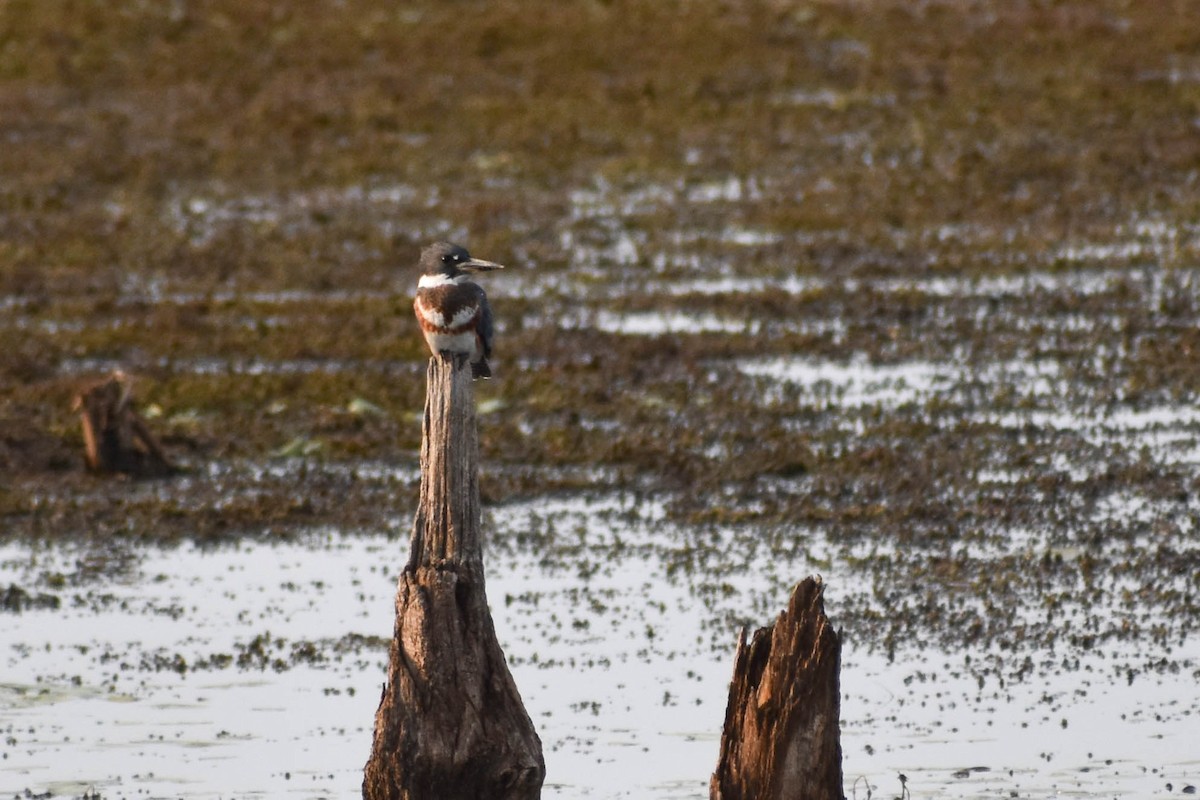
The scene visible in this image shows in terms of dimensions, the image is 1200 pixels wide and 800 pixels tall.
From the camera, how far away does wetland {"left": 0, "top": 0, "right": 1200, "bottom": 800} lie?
11516 mm

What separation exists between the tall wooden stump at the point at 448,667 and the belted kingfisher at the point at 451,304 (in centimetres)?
50

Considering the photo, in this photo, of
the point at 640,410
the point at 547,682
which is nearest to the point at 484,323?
the point at 547,682

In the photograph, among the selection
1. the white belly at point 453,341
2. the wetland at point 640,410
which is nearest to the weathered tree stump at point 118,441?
the wetland at point 640,410

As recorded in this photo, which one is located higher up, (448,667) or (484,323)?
(484,323)

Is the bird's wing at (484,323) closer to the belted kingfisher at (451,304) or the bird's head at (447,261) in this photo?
the belted kingfisher at (451,304)

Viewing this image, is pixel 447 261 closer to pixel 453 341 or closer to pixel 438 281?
pixel 438 281

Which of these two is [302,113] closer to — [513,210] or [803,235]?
[513,210]

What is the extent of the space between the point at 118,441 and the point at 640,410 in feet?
12.9

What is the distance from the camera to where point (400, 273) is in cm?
2361

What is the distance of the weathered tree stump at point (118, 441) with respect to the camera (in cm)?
1588

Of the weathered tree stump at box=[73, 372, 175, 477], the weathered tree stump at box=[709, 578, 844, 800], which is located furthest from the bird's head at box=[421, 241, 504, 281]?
the weathered tree stump at box=[73, 372, 175, 477]

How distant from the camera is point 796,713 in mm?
9016

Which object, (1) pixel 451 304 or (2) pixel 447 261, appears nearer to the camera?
(1) pixel 451 304

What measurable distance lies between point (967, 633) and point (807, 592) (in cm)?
371
